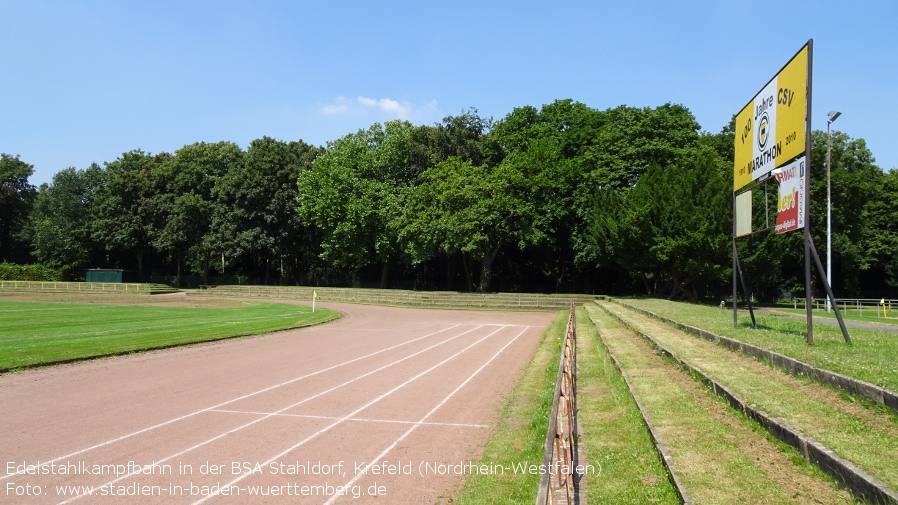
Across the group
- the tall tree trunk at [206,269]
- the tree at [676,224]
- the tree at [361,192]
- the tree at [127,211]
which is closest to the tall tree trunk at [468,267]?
Result: the tree at [361,192]

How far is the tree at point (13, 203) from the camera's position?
79.8 metres

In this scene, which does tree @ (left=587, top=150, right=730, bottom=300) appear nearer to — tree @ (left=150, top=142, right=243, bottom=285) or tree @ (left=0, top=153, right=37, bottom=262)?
tree @ (left=150, top=142, right=243, bottom=285)

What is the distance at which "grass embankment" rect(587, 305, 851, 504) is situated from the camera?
535cm

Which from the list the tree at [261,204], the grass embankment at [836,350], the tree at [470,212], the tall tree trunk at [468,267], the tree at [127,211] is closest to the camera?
the grass embankment at [836,350]

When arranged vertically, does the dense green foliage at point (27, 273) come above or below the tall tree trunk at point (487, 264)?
below

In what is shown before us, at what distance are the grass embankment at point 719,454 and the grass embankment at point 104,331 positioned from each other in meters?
15.4

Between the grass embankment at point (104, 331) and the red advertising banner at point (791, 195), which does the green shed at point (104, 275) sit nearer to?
the grass embankment at point (104, 331)

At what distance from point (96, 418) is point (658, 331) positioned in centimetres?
1483

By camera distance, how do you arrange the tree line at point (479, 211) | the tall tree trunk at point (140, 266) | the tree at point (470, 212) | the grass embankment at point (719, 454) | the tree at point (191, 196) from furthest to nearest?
the tall tree trunk at point (140, 266) < the tree at point (191, 196) < the tree at point (470, 212) < the tree line at point (479, 211) < the grass embankment at point (719, 454)

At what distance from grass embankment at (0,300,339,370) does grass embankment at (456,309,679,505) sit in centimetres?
1296

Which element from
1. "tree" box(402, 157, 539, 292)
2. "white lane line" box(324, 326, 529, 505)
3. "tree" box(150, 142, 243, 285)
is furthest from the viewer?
"tree" box(150, 142, 243, 285)

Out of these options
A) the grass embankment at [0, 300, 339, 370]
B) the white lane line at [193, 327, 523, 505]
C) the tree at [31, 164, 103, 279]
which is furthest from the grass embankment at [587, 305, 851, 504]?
the tree at [31, 164, 103, 279]

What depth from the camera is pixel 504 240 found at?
51.6m

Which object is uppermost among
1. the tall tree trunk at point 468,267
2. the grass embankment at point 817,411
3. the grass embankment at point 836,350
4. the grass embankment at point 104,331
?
the tall tree trunk at point 468,267
